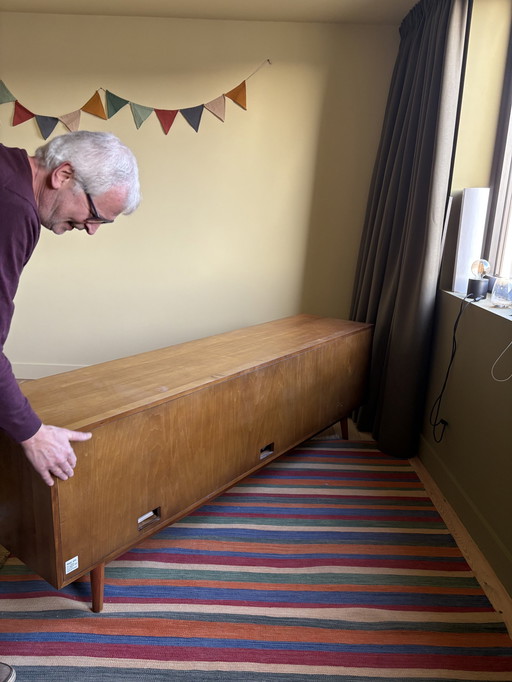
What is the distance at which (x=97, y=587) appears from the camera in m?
1.45

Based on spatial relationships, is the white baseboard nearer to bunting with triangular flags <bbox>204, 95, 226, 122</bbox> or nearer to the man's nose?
bunting with triangular flags <bbox>204, 95, 226, 122</bbox>

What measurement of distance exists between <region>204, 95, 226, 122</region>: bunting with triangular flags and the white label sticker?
8.54 ft

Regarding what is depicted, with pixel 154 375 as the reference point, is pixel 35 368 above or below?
below

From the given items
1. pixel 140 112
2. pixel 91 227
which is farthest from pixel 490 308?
pixel 140 112

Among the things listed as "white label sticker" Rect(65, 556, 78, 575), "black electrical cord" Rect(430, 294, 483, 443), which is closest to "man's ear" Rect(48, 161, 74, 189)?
"white label sticker" Rect(65, 556, 78, 575)

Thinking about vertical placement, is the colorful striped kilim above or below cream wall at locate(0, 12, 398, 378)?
below

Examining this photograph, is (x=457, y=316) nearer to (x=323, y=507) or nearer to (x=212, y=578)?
(x=323, y=507)

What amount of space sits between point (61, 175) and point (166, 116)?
213 cm

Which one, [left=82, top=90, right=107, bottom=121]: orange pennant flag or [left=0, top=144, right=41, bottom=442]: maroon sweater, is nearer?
[left=0, top=144, right=41, bottom=442]: maroon sweater

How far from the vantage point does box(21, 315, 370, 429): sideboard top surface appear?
4.58 ft

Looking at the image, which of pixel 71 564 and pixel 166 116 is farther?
pixel 166 116

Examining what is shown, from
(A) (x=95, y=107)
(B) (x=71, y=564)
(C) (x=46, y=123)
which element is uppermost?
(A) (x=95, y=107)

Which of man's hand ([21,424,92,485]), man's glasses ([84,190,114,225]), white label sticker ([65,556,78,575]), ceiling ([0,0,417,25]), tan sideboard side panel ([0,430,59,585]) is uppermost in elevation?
ceiling ([0,0,417,25])

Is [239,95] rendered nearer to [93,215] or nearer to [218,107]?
[218,107]
